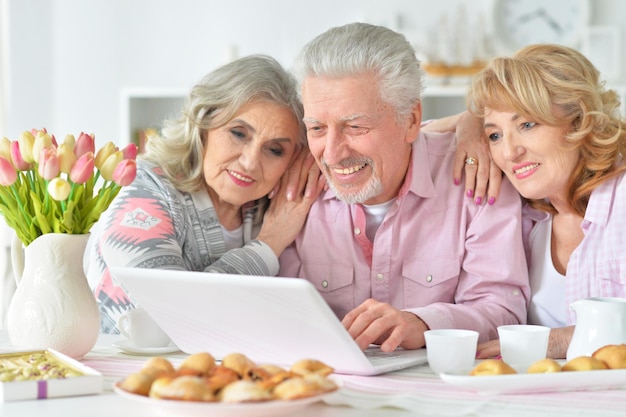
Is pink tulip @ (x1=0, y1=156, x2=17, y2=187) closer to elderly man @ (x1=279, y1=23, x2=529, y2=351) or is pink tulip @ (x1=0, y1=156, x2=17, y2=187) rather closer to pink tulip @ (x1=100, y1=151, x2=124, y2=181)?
pink tulip @ (x1=100, y1=151, x2=124, y2=181)

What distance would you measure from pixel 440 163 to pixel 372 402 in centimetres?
101

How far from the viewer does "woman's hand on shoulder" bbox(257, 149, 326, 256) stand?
219 centimetres

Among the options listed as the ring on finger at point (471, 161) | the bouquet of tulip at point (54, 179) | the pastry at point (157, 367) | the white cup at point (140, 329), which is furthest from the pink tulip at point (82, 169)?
the ring on finger at point (471, 161)

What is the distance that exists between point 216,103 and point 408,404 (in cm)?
107

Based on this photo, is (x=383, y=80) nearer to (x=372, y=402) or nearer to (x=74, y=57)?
(x=372, y=402)

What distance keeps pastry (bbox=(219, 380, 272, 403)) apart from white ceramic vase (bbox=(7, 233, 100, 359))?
0.52m

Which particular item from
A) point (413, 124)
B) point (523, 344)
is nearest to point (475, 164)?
point (413, 124)

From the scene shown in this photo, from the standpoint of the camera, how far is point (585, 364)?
4.45 ft

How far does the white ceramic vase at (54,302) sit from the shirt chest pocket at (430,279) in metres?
0.81

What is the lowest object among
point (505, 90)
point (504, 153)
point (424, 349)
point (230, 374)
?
point (424, 349)

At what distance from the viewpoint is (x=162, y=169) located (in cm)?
218

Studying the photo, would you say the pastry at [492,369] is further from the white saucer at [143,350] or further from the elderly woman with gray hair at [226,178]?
the elderly woman with gray hair at [226,178]

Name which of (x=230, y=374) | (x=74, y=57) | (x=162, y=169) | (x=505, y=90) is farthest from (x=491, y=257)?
(x=74, y=57)

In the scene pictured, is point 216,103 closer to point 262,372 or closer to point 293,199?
point 293,199
